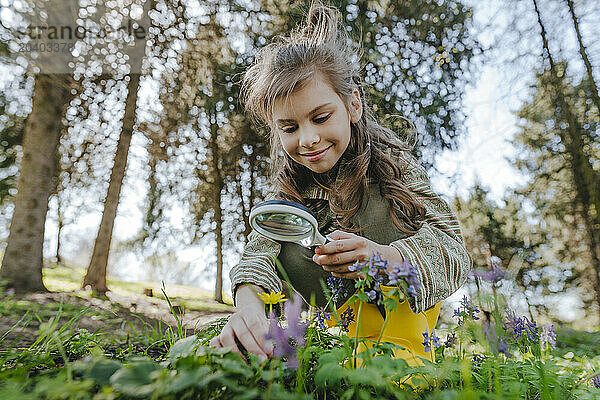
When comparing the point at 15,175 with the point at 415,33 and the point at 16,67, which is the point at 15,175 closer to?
the point at 16,67

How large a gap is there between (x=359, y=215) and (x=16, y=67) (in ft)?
24.2

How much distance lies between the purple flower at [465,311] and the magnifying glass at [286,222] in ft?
1.63

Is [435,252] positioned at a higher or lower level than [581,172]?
lower

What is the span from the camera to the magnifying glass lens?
1.30 meters

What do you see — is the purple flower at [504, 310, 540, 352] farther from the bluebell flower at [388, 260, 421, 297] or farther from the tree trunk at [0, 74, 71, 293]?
the tree trunk at [0, 74, 71, 293]

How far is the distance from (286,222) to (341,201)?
0.77 m

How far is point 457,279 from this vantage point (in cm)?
169

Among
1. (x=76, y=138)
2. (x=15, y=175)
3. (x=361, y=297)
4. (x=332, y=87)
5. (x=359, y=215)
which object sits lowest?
(x=361, y=297)

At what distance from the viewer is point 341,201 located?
2.07 m

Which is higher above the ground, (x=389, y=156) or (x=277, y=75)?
(x=277, y=75)

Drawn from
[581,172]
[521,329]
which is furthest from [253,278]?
[581,172]

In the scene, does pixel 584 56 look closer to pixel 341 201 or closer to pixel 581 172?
pixel 581 172

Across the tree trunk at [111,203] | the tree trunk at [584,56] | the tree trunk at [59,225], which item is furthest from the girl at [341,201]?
the tree trunk at [59,225]

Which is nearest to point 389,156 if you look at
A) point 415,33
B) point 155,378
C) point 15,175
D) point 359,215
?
point 359,215
